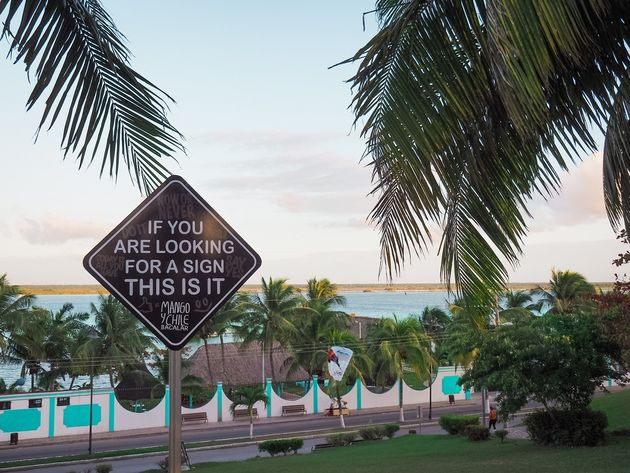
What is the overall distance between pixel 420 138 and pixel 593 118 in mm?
1327

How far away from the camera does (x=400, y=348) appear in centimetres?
3900

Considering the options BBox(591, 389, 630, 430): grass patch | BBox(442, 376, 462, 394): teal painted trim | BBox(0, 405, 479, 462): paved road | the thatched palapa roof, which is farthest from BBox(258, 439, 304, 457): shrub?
BBox(442, 376, 462, 394): teal painted trim

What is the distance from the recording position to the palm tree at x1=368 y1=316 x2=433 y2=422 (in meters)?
38.4

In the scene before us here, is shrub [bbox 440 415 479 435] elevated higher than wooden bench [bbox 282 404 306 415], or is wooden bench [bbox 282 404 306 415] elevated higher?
shrub [bbox 440 415 479 435]

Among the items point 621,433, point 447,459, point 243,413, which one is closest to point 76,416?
point 243,413

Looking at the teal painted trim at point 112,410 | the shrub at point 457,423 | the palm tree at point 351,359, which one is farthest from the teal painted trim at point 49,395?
the shrub at point 457,423

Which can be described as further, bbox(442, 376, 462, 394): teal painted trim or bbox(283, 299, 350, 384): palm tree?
bbox(442, 376, 462, 394): teal painted trim

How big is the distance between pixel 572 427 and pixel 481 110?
63.4 feet

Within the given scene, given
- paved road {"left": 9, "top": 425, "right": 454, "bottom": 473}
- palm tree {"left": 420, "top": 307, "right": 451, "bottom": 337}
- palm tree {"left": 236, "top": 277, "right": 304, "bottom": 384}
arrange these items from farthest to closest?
palm tree {"left": 420, "top": 307, "right": 451, "bottom": 337}, palm tree {"left": 236, "top": 277, "right": 304, "bottom": 384}, paved road {"left": 9, "top": 425, "right": 454, "bottom": 473}

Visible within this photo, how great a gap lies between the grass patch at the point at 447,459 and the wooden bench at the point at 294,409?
44.1ft

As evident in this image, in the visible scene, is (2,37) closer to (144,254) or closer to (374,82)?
(144,254)

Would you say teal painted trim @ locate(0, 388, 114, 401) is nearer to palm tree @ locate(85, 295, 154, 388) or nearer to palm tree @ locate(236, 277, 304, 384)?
palm tree @ locate(85, 295, 154, 388)

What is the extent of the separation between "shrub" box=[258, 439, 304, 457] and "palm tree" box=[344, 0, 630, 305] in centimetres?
2420

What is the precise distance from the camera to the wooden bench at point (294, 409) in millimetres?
40844
